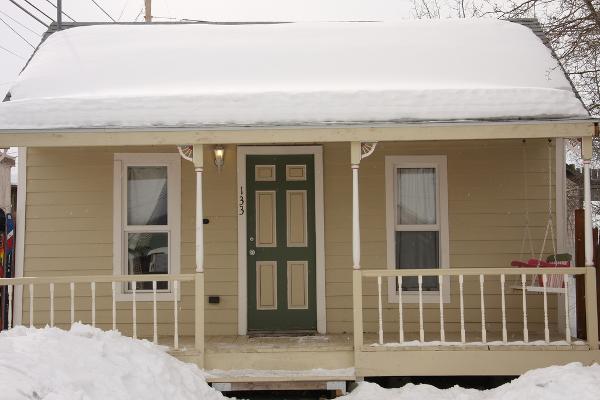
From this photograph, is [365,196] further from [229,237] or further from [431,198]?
[229,237]

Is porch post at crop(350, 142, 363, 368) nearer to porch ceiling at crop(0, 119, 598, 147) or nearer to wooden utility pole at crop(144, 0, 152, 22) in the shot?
porch ceiling at crop(0, 119, 598, 147)

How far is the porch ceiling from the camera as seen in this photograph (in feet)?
23.0

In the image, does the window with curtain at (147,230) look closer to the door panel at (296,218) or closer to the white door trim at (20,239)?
the white door trim at (20,239)

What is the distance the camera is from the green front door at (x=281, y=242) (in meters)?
8.42

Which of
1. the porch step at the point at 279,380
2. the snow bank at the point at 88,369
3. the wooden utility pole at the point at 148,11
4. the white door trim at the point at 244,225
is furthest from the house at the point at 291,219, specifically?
the wooden utility pole at the point at 148,11

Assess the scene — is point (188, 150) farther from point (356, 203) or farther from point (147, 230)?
point (356, 203)

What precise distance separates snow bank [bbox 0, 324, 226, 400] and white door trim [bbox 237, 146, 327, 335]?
5.75 feet

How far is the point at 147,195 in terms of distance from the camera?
8562 mm

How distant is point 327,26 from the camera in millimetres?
9984

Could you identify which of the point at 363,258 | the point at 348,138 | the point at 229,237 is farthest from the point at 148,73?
the point at 363,258

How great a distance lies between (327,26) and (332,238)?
140 inches

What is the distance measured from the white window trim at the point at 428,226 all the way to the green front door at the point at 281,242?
3.29 feet

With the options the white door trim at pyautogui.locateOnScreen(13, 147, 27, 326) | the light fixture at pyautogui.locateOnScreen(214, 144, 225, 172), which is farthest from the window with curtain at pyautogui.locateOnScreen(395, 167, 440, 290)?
the white door trim at pyautogui.locateOnScreen(13, 147, 27, 326)

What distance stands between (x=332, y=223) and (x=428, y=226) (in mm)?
1276
